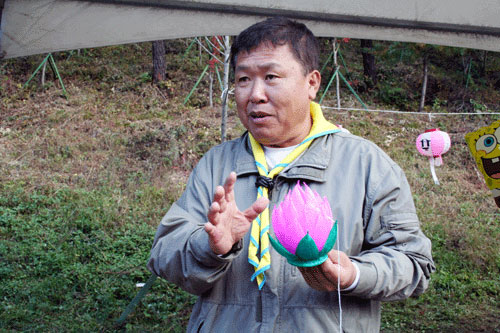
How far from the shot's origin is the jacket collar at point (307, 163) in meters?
1.79

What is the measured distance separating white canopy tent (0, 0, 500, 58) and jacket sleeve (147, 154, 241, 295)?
1.15 meters

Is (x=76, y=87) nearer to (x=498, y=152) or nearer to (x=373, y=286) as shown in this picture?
(x=498, y=152)

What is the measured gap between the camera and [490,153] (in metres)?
3.12

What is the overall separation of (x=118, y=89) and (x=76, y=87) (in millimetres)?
951

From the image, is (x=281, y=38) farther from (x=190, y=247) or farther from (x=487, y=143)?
(x=487, y=143)

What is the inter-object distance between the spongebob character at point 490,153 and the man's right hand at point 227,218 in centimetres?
218

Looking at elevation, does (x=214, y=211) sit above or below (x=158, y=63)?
below

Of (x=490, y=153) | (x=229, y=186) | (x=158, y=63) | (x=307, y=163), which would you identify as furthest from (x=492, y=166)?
(x=158, y=63)

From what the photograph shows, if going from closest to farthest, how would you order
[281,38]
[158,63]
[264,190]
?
[264,190] → [281,38] → [158,63]

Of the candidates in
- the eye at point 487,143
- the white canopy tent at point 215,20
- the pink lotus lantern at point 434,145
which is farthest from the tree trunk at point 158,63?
the eye at point 487,143

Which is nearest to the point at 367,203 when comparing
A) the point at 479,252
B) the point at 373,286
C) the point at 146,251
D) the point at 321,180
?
the point at 321,180

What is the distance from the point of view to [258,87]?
74.1 inches

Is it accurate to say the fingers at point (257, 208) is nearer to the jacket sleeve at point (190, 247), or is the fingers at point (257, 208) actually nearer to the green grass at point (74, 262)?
the jacket sleeve at point (190, 247)

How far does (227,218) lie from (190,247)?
0.68ft
